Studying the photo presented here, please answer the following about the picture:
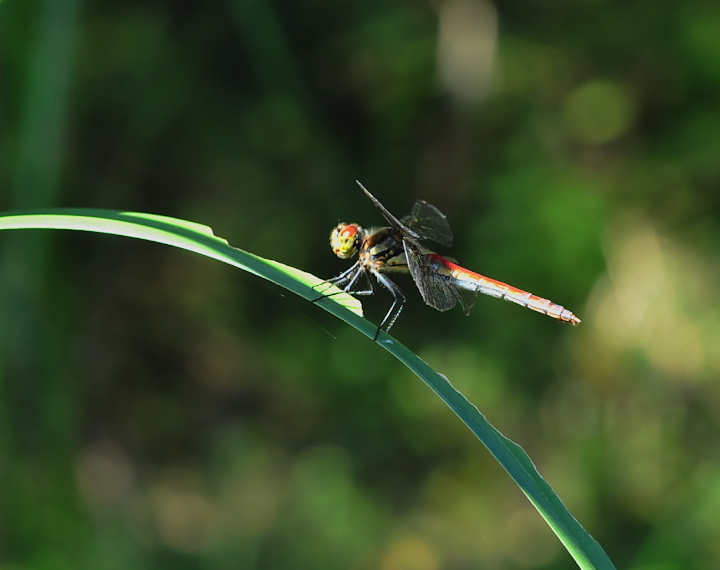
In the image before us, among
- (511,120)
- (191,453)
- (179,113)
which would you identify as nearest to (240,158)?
(179,113)

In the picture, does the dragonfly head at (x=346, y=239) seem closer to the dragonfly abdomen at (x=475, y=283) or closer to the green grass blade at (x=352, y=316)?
the dragonfly abdomen at (x=475, y=283)

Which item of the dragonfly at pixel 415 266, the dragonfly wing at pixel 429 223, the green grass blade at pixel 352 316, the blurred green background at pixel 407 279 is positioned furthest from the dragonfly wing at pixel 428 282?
the blurred green background at pixel 407 279

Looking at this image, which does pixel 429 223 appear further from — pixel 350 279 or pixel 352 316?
pixel 352 316

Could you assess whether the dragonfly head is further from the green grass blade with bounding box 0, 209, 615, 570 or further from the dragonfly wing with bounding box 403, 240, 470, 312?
the green grass blade with bounding box 0, 209, 615, 570

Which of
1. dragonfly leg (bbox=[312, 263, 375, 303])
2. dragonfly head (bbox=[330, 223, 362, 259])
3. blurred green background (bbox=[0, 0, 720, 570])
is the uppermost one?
blurred green background (bbox=[0, 0, 720, 570])

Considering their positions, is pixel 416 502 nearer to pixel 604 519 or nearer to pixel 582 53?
pixel 604 519

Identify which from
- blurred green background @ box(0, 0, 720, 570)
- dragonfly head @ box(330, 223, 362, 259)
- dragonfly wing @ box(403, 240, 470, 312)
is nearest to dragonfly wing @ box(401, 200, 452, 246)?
dragonfly wing @ box(403, 240, 470, 312)
